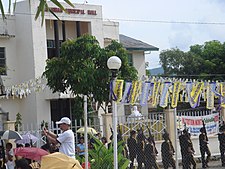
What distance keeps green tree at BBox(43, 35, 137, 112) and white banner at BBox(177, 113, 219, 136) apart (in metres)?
5.52

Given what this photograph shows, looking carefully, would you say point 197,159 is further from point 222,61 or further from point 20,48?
point 222,61

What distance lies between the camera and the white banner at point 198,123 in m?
16.3

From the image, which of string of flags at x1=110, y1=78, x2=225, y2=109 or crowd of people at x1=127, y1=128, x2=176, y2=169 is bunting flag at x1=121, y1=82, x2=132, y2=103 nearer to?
string of flags at x1=110, y1=78, x2=225, y2=109

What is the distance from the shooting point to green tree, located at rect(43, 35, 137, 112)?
21078 mm

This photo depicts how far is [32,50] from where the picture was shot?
25.3m

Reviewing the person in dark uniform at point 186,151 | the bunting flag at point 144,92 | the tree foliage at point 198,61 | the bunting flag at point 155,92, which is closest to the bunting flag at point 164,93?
the bunting flag at point 155,92

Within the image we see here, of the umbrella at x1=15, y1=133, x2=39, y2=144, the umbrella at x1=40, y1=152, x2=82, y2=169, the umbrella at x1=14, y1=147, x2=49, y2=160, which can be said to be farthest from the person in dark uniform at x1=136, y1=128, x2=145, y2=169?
the umbrella at x1=40, y1=152, x2=82, y2=169

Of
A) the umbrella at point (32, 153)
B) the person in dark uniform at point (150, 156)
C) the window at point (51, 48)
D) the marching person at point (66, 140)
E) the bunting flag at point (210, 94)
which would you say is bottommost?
the person in dark uniform at point (150, 156)

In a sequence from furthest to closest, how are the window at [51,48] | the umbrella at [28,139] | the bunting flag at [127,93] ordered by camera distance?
the window at [51,48] < the umbrella at [28,139] < the bunting flag at [127,93]

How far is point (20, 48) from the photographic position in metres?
25.9

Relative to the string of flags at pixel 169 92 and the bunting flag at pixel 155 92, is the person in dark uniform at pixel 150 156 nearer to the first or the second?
the string of flags at pixel 169 92

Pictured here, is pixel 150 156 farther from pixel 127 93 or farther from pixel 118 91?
pixel 118 91

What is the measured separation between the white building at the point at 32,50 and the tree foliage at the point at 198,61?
62.9 feet

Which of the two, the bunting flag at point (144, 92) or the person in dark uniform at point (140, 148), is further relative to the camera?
the person in dark uniform at point (140, 148)
